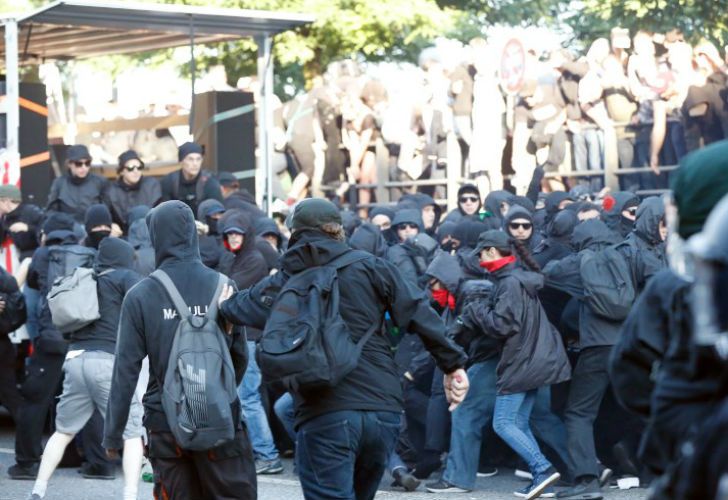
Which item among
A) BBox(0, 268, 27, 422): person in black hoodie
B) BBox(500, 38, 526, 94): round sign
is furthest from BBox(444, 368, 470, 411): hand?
BBox(500, 38, 526, 94): round sign

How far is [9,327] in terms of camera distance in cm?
1141

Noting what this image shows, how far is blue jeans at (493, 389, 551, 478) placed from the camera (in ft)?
32.9

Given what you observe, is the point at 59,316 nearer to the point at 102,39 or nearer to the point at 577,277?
the point at 577,277

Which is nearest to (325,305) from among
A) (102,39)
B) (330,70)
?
(102,39)

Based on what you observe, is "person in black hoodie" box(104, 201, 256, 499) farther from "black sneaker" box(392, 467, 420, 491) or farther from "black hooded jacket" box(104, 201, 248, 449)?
"black sneaker" box(392, 467, 420, 491)

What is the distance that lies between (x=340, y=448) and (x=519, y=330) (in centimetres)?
393

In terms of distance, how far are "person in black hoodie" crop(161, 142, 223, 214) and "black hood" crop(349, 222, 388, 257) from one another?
3.07m

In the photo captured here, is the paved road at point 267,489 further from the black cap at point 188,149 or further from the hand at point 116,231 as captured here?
the black cap at point 188,149

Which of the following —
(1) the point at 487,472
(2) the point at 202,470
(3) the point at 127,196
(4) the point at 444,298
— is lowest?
(1) the point at 487,472

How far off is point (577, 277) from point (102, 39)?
317 inches

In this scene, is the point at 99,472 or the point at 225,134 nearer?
the point at 99,472

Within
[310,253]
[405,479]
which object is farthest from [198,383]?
[405,479]

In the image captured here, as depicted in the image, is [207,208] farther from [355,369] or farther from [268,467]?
[355,369]

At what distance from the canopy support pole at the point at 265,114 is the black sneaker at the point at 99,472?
480 centimetres
